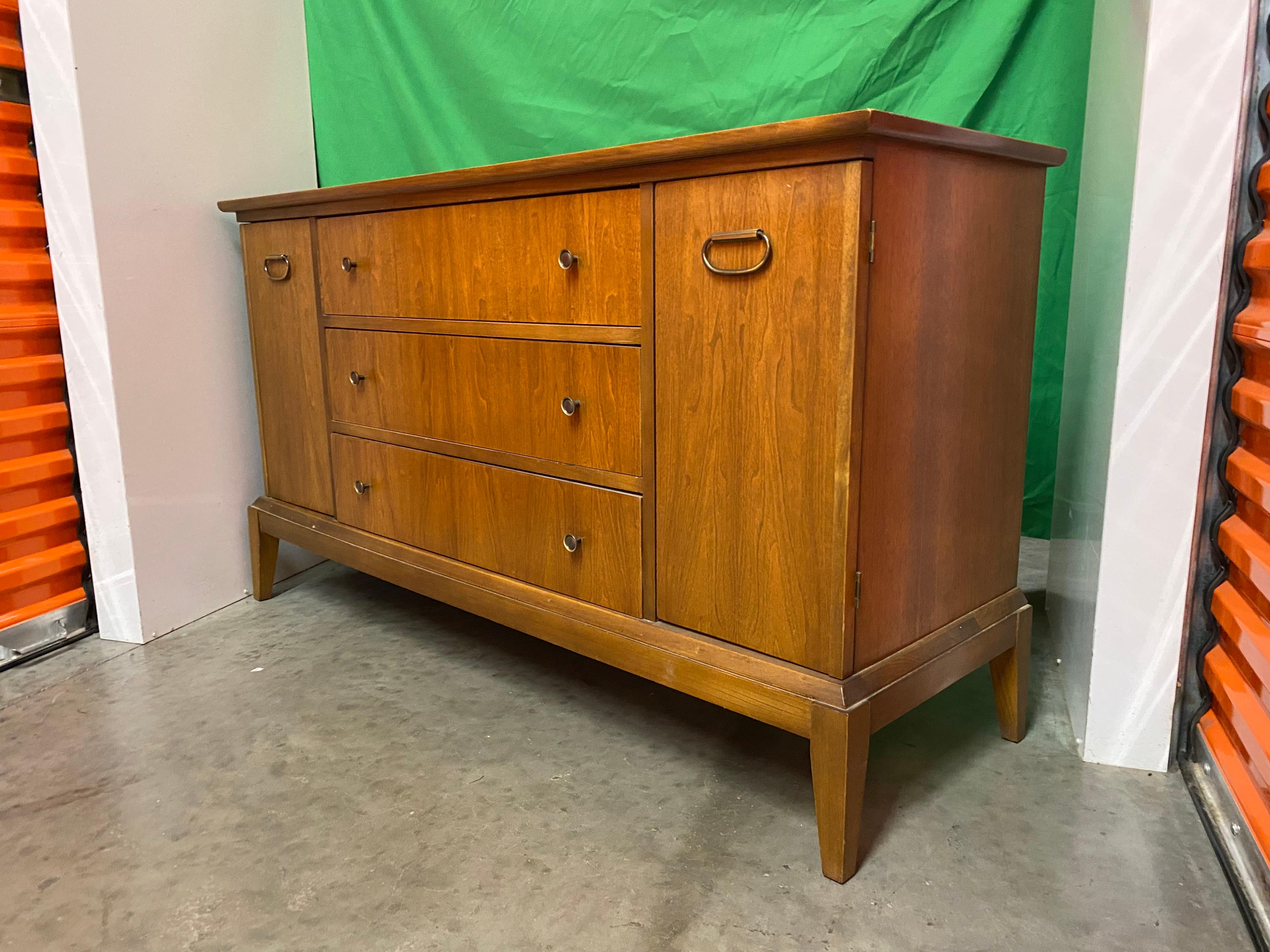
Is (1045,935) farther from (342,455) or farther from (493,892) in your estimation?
(342,455)

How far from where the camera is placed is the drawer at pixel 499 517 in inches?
63.3

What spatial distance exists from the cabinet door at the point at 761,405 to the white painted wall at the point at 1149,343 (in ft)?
1.93

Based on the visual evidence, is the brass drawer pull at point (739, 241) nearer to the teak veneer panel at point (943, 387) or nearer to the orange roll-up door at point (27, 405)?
the teak veneer panel at point (943, 387)

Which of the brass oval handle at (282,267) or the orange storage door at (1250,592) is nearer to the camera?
the orange storage door at (1250,592)

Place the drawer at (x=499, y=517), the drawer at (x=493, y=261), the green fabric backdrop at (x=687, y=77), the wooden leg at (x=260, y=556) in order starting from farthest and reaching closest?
the wooden leg at (x=260, y=556), the green fabric backdrop at (x=687, y=77), the drawer at (x=499, y=517), the drawer at (x=493, y=261)

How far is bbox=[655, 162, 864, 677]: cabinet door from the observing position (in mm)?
1234

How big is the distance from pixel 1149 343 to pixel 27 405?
2424 millimetres

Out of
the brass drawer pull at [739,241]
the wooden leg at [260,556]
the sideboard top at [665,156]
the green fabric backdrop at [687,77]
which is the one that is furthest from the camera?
the wooden leg at [260,556]

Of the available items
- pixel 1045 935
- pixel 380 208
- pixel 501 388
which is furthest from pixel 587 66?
pixel 1045 935

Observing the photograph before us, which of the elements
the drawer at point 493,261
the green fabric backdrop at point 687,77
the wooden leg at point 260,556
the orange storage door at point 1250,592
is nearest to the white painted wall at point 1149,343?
Result: the orange storage door at point 1250,592

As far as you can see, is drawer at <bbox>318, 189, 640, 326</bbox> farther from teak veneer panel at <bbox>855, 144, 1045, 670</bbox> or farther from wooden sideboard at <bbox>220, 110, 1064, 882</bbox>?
teak veneer panel at <bbox>855, 144, 1045, 670</bbox>

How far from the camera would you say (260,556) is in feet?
8.30

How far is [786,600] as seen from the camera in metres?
1.36

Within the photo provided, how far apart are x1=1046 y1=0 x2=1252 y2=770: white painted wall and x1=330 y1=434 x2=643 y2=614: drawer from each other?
828 millimetres
